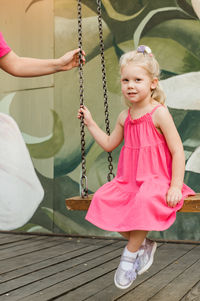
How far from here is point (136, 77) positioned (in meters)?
2.52

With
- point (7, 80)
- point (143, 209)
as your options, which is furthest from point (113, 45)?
point (143, 209)

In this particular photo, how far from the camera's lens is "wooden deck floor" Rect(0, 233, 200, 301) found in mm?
2977

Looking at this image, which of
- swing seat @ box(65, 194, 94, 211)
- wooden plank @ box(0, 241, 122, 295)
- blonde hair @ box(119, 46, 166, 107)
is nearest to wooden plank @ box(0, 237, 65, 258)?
wooden plank @ box(0, 241, 122, 295)

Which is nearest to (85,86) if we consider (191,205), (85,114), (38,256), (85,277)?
(38,256)

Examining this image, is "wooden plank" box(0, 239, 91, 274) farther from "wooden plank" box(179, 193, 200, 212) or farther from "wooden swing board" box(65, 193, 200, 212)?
"wooden plank" box(179, 193, 200, 212)

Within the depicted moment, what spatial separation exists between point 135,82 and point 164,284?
4.96 ft

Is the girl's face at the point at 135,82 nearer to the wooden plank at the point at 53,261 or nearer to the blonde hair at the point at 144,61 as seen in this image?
the blonde hair at the point at 144,61

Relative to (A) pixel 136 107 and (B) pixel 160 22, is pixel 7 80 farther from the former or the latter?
(A) pixel 136 107

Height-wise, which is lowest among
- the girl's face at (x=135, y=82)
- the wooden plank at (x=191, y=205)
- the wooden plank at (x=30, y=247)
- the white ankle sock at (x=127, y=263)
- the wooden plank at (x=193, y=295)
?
the wooden plank at (x=30, y=247)

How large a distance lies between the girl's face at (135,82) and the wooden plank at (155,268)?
1.30 m

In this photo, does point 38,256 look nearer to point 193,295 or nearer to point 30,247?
point 30,247

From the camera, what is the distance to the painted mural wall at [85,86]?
183 inches

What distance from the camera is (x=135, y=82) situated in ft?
8.28

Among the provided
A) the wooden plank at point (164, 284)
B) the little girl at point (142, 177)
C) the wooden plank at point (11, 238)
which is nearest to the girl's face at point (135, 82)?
the little girl at point (142, 177)
